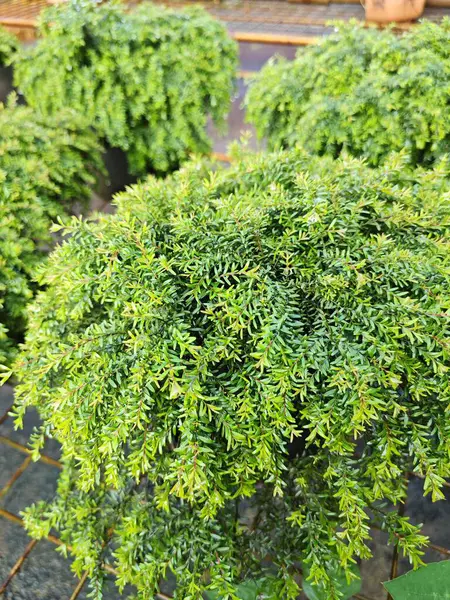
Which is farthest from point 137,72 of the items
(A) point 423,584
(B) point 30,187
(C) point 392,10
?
(A) point 423,584

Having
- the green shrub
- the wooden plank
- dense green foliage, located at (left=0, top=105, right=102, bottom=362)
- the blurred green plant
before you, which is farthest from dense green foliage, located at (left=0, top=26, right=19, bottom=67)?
the blurred green plant

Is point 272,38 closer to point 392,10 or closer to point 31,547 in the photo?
point 392,10

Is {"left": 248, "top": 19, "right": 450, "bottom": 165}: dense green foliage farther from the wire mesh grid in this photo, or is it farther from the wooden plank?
the wire mesh grid

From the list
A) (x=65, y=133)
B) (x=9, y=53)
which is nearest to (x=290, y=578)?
(x=65, y=133)

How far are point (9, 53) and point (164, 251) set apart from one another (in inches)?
108

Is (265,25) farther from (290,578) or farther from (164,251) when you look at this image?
(290,578)

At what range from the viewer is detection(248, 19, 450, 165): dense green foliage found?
82.2 inches

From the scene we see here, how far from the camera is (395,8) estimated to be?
12.2 feet

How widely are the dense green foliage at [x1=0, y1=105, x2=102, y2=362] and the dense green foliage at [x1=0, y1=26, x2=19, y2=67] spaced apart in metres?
0.96

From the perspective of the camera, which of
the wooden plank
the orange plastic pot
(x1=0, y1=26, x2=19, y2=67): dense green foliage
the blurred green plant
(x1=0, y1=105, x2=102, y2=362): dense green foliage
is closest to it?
the blurred green plant

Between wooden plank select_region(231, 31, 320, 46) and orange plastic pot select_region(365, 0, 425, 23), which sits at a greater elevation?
orange plastic pot select_region(365, 0, 425, 23)

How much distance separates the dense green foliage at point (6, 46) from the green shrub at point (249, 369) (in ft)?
7.92

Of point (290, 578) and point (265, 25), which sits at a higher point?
point (265, 25)

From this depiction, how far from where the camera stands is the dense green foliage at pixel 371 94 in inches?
82.2
